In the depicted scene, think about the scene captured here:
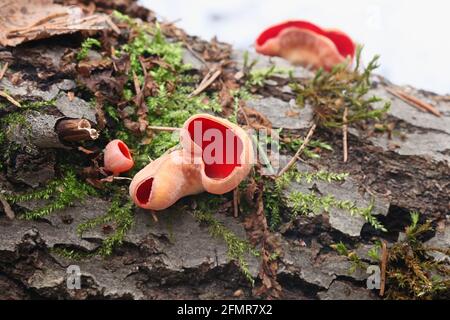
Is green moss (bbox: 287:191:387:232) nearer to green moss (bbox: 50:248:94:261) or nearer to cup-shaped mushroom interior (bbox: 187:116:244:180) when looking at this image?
cup-shaped mushroom interior (bbox: 187:116:244:180)

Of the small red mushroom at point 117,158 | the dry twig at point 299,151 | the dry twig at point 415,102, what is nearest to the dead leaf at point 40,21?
the small red mushroom at point 117,158

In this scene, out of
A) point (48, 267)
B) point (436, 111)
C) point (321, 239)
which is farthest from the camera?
point (436, 111)

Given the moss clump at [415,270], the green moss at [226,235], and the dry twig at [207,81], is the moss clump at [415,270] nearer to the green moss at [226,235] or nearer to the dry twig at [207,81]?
the green moss at [226,235]

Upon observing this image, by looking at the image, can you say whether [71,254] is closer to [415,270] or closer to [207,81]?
[207,81]

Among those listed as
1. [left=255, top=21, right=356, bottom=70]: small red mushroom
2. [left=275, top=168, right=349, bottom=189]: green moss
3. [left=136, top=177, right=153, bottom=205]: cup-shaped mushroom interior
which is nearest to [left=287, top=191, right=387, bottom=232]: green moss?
[left=275, top=168, right=349, bottom=189]: green moss
